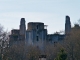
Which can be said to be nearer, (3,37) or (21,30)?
(3,37)

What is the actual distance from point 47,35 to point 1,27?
93.8ft

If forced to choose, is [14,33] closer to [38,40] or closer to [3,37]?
[38,40]

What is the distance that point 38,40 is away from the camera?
308 feet

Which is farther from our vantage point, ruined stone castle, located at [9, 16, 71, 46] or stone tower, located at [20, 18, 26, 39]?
ruined stone castle, located at [9, 16, 71, 46]

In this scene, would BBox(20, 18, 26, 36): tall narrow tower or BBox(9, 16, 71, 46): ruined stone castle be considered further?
BBox(9, 16, 71, 46): ruined stone castle

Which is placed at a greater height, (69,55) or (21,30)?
(21,30)

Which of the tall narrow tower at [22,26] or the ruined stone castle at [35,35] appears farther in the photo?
the ruined stone castle at [35,35]

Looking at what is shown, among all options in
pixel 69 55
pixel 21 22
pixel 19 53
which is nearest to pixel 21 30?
pixel 21 22

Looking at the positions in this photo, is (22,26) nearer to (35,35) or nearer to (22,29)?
(22,29)

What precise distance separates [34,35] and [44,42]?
277cm

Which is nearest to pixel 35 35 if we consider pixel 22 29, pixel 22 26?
pixel 22 29

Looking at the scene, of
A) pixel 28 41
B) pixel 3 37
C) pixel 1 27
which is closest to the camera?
pixel 3 37

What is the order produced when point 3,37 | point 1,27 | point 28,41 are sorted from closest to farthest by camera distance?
point 3,37, point 1,27, point 28,41

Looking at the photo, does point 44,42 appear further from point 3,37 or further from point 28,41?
point 3,37
